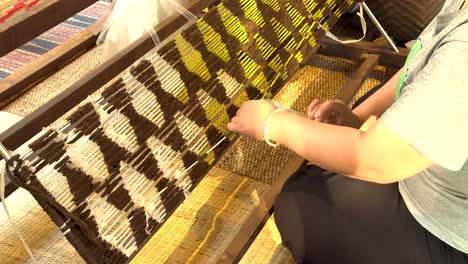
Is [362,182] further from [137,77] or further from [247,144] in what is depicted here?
[247,144]

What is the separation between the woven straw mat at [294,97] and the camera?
61.1 inches

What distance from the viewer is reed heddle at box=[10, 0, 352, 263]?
826mm

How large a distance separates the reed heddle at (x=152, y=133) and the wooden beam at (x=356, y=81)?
333 millimetres

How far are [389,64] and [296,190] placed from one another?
0.90 metres

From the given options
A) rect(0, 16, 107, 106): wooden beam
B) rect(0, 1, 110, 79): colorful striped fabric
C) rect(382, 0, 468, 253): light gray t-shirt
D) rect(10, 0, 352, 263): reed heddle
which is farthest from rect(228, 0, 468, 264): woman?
rect(0, 1, 110, 79): colorful striped fabric

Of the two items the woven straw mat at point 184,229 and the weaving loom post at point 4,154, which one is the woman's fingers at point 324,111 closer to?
the woven straw mat at point 184,229

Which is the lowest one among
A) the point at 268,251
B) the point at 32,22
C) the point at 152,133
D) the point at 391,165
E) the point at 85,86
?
the point at 268,251

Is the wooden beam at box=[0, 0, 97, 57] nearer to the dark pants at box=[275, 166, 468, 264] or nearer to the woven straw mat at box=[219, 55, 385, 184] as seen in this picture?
the dark pants at box=[275, 166, 468, 264]

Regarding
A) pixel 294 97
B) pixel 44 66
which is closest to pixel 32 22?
pixel 44 66

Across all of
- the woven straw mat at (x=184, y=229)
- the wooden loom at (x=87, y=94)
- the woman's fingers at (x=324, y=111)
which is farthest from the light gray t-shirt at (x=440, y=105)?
the woven straw mat at (x=184, y=229)

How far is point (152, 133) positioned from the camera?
3.15ft

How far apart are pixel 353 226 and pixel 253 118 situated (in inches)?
11.5

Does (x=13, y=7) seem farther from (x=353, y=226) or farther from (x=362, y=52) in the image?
(x=362, y=52)

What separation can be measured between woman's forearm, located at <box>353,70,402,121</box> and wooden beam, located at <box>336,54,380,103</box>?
11.1 inches
